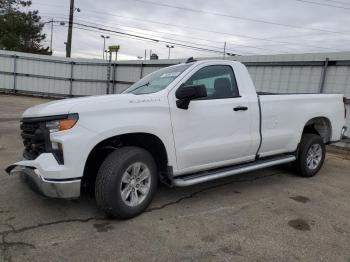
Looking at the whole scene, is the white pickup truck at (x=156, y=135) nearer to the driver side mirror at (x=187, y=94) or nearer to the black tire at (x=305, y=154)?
the driver side mirror at (x=187, y=94)

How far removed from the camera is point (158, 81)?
15.0ft

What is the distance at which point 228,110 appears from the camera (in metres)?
4.51

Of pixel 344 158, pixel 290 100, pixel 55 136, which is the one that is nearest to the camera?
pixel 55 136

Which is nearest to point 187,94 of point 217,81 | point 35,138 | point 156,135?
point 156,135

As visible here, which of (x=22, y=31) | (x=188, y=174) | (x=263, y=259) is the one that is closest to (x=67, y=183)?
(x=188, y=174)

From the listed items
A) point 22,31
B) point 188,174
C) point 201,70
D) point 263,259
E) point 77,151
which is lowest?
point 263,259

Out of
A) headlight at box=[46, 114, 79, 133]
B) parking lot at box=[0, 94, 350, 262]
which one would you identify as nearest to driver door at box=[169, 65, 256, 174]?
parking lot at box=[0, 94, 350, 262]

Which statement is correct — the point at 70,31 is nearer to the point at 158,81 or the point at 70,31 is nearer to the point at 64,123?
the point at 158,81

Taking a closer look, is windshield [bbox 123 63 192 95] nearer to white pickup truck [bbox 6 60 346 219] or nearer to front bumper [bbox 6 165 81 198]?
white pickup truck [bbox 6 60 346 219]

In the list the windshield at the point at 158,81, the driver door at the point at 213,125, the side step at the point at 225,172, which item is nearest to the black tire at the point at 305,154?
the side step at the point at 225,172

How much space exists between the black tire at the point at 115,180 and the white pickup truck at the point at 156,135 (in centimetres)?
1

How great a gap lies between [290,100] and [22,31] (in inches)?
1633

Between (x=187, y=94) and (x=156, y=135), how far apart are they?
23.4 inches

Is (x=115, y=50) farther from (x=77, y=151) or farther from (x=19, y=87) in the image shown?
(x=77, y=151)
